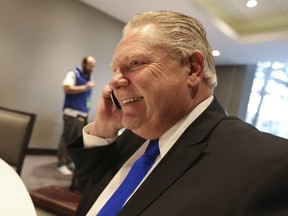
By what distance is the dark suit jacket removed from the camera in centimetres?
53

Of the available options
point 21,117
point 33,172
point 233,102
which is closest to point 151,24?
point 21,117

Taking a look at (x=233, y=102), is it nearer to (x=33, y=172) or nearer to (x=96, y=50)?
(x=96, y=50)

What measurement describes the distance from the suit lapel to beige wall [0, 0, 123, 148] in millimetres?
3816

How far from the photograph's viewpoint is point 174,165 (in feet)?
2.38

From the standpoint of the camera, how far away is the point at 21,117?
1.62 metres

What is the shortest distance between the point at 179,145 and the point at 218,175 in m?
0.18

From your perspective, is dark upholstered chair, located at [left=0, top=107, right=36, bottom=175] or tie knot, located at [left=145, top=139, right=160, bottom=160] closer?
tie knot, located at [left=145, top=139, right=160, bottom=160]

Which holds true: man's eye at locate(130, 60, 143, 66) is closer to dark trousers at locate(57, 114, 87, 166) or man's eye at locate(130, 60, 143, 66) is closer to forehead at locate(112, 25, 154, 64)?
forehead at locate(112, 25, 154, 64)

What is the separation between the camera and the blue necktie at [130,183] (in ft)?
2.64

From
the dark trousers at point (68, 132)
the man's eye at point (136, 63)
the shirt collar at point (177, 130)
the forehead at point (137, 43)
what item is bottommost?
the dark trousers at point (68, 132)

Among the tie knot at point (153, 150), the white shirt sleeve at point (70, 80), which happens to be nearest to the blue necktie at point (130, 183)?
the tie knot at point (153, 150)

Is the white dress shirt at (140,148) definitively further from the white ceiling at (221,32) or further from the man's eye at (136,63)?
the white ceiling at (221,32)

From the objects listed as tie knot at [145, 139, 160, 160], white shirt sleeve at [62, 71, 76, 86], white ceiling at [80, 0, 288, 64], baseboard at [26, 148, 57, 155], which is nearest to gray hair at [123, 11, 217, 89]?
tie knot at [145, 139, 160, 160]

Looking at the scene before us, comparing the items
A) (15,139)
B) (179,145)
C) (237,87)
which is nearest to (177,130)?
(179,145)
